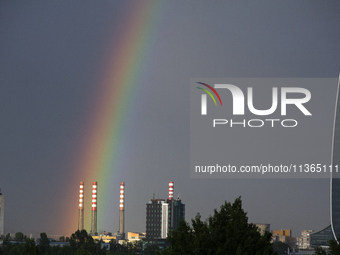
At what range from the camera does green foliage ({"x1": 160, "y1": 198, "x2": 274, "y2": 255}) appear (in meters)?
27.0

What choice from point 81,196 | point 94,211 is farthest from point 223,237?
point 81,196

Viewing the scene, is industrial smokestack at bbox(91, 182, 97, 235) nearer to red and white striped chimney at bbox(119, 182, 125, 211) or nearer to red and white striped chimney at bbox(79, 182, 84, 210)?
red and white striped chimney at bbox(79, 182, 84, 210)

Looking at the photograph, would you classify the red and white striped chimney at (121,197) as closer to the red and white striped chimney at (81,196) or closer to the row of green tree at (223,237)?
the red and white striped chimney at (81,196)

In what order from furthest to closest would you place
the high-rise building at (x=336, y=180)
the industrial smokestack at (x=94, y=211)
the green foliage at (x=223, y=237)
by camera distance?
1. the industrial smokestack at (x=94, y=211)
2. the high-rise building at (x=336, y=180)
3. the green foliage at (x=223, y=237)

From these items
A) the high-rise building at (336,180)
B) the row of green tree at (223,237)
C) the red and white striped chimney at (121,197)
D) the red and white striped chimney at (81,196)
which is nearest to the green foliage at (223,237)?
the row of green tree at (223,237)

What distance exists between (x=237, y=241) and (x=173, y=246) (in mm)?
3451

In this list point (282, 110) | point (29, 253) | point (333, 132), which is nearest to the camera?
point (29, 253)

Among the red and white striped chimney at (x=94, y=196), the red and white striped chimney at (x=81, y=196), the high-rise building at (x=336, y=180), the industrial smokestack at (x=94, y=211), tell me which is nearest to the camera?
the high-rise building at (x=336, y=180)

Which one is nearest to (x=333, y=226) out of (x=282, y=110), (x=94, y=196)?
(x=282, y=110)

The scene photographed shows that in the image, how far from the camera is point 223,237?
2783 cm

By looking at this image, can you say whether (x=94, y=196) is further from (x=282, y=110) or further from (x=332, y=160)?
(x=282, y=110)

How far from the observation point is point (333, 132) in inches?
4993

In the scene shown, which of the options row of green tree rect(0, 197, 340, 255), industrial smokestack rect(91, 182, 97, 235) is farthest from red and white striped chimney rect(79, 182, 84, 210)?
row of green tree rect(0, 197, 340, 255)

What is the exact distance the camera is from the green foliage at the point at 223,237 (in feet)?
88.5
